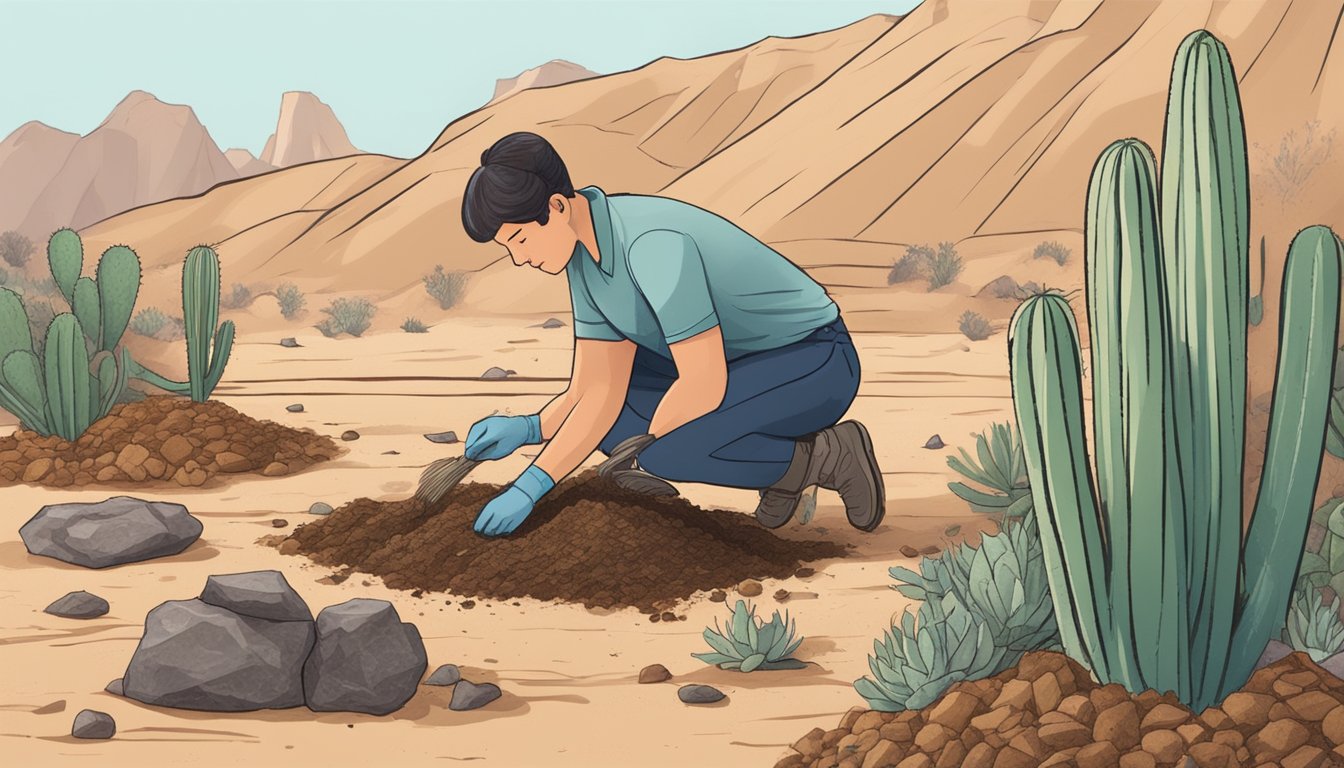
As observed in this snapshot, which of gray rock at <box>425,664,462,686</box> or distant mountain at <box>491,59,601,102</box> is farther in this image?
distant mountain at <box>491,59,601,102</box>

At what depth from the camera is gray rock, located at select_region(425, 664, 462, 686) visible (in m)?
4.29

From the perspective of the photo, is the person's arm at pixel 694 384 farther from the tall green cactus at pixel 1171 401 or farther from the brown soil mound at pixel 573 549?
the tall green cactus at pixel 1171 401

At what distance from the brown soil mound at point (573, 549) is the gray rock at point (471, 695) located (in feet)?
3.39

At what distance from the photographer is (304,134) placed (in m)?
65.9

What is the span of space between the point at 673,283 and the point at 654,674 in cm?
153

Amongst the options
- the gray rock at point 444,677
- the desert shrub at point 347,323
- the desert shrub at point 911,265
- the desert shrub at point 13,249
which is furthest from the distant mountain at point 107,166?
the gray rock at point 444,677

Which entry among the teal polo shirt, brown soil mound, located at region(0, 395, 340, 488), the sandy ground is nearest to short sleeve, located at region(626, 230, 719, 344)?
the teal polo shirt

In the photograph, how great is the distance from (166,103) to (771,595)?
5330 cm

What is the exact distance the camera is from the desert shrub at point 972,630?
3.43 meters

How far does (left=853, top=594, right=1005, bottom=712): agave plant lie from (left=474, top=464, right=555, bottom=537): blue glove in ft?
6.91

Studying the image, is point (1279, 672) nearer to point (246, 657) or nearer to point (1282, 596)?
point (1282, 596)

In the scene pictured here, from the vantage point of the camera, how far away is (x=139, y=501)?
5.97 metres

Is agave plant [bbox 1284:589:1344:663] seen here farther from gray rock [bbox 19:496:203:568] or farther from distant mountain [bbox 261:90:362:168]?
distant mountain [bbox 261:90:362:168]

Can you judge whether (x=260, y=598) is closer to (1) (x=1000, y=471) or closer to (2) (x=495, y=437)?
(2) (x=495, y=437)
